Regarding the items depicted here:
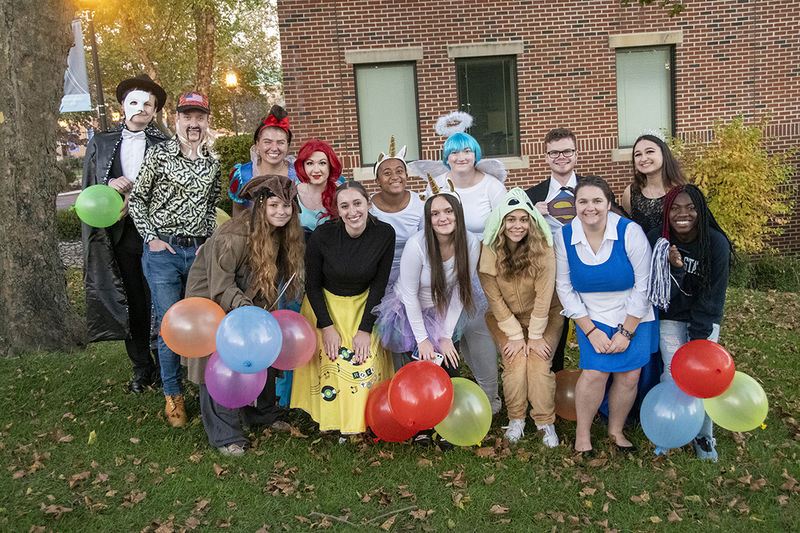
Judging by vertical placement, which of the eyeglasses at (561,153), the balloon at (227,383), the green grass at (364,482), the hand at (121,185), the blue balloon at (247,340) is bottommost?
the green grass at (364,482)

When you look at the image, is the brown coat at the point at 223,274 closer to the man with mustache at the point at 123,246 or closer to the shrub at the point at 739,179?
the man with mustache at the point at 123,246

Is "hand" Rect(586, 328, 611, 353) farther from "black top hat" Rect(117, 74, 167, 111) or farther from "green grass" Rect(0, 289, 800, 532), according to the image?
"black top hat" Rect(117, 74, 167, 111)

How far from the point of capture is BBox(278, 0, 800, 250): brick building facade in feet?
32.8

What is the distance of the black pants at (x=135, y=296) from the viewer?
507 centimetres

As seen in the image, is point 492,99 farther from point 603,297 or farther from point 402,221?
point 603,297

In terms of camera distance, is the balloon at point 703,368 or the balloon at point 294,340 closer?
the balloon at point 703,368

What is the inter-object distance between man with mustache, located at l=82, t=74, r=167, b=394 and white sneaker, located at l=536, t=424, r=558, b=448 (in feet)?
11.2

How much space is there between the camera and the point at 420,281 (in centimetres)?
412

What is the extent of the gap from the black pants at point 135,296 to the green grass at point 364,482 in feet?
2.01

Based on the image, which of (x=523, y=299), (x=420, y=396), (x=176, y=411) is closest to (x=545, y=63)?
(x=523, y=299)

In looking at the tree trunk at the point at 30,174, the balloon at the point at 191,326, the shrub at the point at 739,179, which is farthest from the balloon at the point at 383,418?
the shrub at the point at 739,179

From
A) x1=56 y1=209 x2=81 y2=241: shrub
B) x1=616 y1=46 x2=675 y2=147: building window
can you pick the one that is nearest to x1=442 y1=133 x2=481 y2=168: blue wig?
x1=616 y1=46 x2=675 y2=147: building window

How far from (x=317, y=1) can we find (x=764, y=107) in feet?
25.8

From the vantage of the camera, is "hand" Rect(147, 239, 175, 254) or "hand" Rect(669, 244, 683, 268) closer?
"hand" Rect(669, 244, 683, 268)
